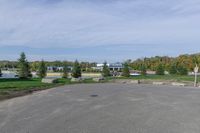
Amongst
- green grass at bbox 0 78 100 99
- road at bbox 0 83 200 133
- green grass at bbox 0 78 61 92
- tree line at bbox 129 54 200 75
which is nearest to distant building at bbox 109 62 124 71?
tree line at bbox 129 54 200 75

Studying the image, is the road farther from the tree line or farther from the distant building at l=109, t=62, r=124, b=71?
the distant building at l=109, t=62, r=124, b=71

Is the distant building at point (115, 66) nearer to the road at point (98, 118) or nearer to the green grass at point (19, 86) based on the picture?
the green grass at point (19, 86)

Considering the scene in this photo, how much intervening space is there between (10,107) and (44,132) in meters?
7.04

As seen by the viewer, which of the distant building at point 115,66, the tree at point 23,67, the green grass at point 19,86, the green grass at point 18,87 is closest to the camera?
the green grass at point 18,87

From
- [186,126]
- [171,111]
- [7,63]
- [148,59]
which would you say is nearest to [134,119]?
[186,126]

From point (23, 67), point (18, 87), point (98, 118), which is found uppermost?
point (23, 67)

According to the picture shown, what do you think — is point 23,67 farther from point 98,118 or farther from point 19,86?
point 98,118

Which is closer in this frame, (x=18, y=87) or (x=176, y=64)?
(x=18, y=87)

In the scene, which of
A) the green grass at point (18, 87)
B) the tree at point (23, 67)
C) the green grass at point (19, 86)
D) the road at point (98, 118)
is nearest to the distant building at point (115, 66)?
the tree at point (23, 67)

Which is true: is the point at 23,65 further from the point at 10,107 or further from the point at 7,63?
the point at 7,63

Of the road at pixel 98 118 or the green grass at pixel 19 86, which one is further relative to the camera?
the green grass at pixel 19 86

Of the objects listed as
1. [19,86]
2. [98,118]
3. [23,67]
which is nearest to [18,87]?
[19,86]

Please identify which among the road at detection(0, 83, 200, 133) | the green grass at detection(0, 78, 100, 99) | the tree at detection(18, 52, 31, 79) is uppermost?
the tree at detection(18, 52, 31, 79)

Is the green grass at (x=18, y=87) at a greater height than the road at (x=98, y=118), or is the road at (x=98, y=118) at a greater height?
the green grass at (x=18, y=87)
